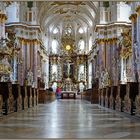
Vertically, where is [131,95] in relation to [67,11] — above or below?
below

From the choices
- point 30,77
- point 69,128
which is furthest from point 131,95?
point 30,77

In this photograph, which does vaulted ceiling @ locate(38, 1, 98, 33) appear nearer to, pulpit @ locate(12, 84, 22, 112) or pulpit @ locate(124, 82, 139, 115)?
pulpit @ locate(12, 84, 22, 112)

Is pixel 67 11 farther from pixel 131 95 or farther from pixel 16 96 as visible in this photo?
pixel 131 95

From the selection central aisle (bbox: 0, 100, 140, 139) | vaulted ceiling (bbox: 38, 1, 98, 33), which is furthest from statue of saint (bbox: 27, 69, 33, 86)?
central aisle (bbox: 0, 100, 140, 139)

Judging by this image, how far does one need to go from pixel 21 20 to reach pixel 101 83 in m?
9.66

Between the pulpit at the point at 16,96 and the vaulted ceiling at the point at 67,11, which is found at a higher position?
the vaulted ceiling at the point at 67,11

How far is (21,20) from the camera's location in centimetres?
3509

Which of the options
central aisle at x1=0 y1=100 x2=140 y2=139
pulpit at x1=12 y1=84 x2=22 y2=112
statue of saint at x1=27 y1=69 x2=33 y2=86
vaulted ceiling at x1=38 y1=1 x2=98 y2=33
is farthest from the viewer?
vaulted ceiling at x1=38 y1=1 x2=98 y2=33

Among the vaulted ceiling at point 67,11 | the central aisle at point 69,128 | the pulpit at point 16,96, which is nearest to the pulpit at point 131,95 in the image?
the central aisle at point 69,128

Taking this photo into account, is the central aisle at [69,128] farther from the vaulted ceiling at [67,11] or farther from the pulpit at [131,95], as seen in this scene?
the vaulted ceiling at [67,11]

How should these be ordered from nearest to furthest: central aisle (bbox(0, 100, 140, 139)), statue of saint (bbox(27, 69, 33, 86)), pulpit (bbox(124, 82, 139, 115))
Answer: central aisle (bbox(0, 100, 140, 139)), pulpit (bbox(124, 82, 139, 115)), statue of saint (bbox(27, 69, 33, 86))

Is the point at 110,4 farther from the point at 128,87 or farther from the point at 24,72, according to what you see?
the point at 128,87

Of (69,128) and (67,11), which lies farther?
(67,11)

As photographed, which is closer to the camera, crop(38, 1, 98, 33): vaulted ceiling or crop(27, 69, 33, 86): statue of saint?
crop(27, 69, 33, 86): statue of saint
